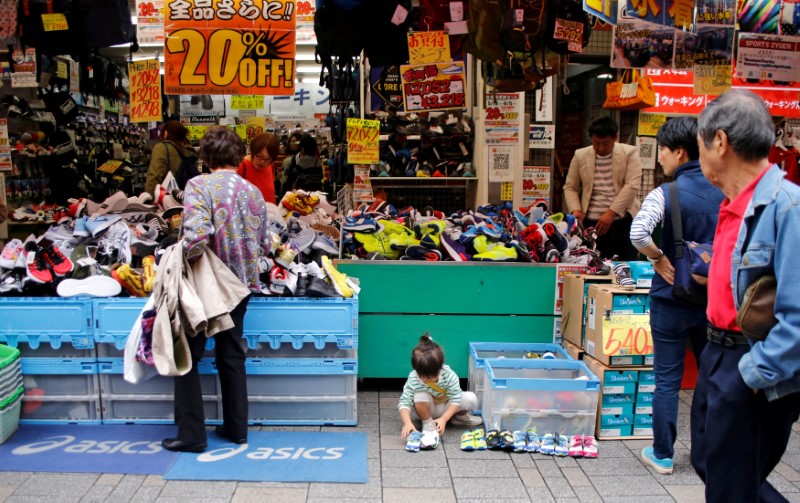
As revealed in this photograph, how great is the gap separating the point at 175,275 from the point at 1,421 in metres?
1.43

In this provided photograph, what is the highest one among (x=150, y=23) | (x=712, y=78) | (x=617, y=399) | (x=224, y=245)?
(x=150, y=23)

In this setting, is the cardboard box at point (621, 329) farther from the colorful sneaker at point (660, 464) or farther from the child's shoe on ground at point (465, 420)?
the child's shoe on ground at point (465, 420)

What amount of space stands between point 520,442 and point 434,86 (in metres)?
3.16

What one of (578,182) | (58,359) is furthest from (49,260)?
(578,182)

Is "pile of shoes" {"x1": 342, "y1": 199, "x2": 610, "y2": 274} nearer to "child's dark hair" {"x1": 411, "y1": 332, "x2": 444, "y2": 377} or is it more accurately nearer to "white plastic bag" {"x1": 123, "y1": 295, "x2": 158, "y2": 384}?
"child's dark hair" {"x1": 411, "y1": 332, "x2": 444, "y2": 377}

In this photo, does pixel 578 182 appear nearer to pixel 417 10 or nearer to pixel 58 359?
pixel 417 10

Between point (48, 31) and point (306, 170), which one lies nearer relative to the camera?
point (48, 31)

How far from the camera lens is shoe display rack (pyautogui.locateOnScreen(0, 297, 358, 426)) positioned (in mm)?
4094

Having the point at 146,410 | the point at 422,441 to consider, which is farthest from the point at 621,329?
the point at 146,410

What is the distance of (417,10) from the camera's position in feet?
17.4

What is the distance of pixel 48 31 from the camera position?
5.26 m

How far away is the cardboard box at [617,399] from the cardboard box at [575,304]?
16.1 inches

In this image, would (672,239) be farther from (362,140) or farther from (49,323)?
(49,323)

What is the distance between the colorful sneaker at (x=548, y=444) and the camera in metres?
3.93
